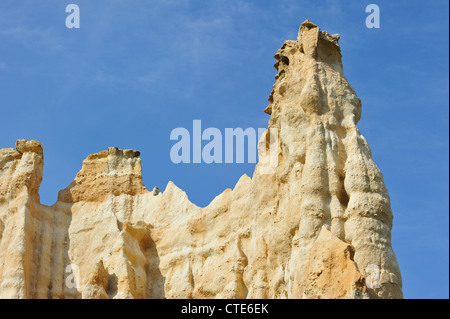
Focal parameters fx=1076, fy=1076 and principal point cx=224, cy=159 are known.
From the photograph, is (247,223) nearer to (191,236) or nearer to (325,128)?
(191,236)

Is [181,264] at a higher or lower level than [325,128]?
lower

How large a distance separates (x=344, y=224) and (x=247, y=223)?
6.29m

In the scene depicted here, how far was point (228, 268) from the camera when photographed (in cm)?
3278

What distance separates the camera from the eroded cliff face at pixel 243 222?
2739 centimetres

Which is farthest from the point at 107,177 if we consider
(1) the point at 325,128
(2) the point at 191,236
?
(1) the point at 325,128

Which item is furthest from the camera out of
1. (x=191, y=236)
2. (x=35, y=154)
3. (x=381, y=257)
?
(x=35, y=154)

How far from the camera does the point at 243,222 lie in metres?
33.8

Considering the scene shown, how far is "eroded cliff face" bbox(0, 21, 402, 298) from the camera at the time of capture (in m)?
27.4
